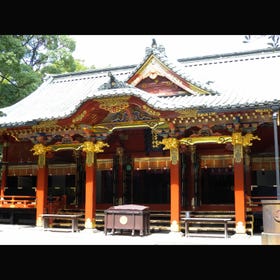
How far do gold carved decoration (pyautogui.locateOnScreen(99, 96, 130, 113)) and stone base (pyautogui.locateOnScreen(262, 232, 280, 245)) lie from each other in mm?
6434

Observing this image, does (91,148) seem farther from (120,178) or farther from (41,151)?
(120,178)

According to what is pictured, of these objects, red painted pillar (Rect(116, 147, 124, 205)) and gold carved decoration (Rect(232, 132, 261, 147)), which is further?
red painted pillar (Rect(116, 147, 124, 205))

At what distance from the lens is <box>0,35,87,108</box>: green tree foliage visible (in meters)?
21.2

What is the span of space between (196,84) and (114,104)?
3.31 m

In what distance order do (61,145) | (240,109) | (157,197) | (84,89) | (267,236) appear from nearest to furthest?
(267,236), (240,109), (61,145), (157,197), (84,89)

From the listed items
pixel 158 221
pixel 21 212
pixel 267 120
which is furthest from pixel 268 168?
pixel 21 212

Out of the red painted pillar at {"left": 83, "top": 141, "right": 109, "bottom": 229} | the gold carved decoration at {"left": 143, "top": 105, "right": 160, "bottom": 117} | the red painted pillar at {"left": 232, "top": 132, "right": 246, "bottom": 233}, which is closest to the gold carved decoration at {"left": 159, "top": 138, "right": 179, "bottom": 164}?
the gold carved decoration at {"left": 143, "top": 105, "right": 160, "bottom": 117}

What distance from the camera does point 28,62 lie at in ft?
120

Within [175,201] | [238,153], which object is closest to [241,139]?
[238,153]

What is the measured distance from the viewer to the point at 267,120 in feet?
40.9

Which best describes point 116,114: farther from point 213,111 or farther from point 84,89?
point 84,89

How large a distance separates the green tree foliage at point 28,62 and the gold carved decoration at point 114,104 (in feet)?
31.1

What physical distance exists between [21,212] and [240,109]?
1082 centimetres

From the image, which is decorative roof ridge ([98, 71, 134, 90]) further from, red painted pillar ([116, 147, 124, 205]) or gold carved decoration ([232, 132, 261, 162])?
red painted pillar ([116, 147, 124, 205])
